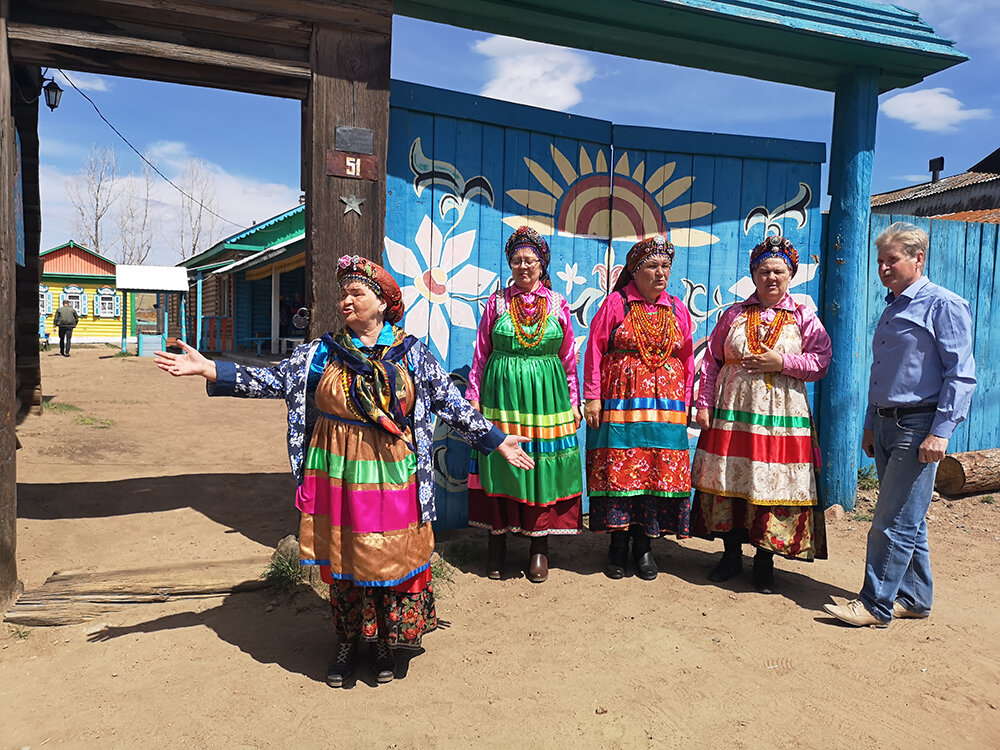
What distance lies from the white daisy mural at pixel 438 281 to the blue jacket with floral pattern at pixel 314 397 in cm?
144

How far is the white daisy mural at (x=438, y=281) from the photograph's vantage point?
399 centimetres

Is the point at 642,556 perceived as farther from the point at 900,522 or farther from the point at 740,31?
the point at 740,31

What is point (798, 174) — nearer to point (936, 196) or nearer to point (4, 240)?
point (4, 240)

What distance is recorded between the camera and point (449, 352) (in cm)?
415

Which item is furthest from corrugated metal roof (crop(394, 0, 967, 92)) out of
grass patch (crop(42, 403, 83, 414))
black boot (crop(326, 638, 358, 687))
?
grass patch (crop(42, 403, 83, 414))

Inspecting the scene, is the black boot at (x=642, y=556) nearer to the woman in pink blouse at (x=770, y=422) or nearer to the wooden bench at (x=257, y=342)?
the woman in pink blouse at (x=770, y=422)

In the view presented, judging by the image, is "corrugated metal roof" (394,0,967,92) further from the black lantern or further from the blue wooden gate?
the black lantern

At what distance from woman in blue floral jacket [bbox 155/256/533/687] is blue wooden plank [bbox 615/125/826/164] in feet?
8.97

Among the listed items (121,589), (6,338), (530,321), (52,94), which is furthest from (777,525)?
(52,94)

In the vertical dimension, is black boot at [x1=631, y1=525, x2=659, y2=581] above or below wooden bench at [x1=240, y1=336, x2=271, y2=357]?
below

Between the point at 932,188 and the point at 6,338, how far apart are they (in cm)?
2127

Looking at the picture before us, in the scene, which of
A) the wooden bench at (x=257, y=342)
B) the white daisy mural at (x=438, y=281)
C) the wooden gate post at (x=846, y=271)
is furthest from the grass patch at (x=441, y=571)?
the wooden bench at (x=257, y=342)

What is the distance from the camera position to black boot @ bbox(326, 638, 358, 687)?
2564mm

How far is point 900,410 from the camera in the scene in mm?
3023
